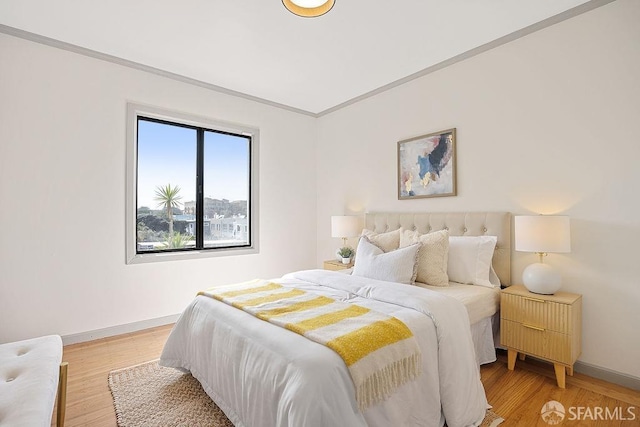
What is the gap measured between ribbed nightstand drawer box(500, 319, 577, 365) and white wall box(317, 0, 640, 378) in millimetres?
406

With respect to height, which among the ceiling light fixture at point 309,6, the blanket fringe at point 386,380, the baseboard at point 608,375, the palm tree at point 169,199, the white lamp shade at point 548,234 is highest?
the ceiling light fixture at point 309,6

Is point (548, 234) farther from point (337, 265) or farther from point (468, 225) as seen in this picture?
point (337, 265)

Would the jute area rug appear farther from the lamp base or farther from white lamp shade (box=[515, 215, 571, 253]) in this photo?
white lamp shade (box=[515, 215, 571, 253])

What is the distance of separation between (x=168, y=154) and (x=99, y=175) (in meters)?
0.77

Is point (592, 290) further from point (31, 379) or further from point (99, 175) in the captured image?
point (99, 175)

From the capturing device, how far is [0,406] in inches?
45.8

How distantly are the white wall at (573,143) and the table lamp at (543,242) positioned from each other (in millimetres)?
296

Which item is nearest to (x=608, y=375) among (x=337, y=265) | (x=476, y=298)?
(x=476, y=298)

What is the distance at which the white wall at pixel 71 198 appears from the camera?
2631 millimetres

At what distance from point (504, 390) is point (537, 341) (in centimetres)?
42

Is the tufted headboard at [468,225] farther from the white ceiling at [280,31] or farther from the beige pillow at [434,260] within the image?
the white ceiling at [280,31]

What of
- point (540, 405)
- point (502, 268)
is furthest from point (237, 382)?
point (502, 268)

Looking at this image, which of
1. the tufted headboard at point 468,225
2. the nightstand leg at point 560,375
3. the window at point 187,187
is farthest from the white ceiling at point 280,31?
the nightstand leg at point 560,375

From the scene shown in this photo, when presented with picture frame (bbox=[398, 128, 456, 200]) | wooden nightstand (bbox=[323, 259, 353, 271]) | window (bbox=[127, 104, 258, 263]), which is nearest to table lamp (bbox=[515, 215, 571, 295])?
picture frame (bbox=[398, 128, 456, 200])
